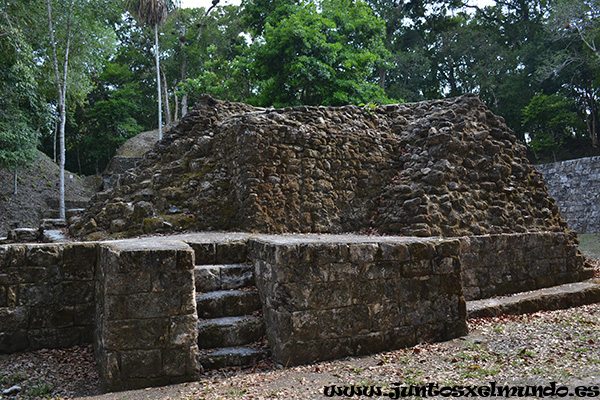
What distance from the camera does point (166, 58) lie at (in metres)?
26.9

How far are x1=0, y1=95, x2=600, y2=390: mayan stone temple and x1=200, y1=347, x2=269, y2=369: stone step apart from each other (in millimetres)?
18

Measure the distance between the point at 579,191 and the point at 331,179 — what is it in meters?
13.1

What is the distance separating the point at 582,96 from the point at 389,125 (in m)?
21.1

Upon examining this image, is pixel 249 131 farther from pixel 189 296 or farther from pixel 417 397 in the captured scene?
pixel 417 397

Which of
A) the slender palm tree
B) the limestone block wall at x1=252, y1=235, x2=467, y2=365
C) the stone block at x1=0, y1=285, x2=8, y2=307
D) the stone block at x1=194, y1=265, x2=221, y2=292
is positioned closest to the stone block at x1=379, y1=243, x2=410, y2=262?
the limestone block wall at x1=252, y1=235, x2=467, y2=365

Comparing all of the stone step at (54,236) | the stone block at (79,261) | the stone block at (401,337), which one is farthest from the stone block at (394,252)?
the stone step at (54,236)

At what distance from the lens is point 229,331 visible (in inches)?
161

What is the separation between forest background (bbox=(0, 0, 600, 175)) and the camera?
548 inches

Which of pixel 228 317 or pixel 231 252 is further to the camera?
pixel 231 252

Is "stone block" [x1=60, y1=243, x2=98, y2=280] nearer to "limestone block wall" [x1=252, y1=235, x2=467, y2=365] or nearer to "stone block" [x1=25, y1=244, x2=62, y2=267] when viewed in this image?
"stone block" [x1=25, y1=244, x2=62, y2=267]

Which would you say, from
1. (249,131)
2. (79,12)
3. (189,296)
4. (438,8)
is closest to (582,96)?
(438,8)

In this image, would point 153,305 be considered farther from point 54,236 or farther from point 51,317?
point 54,236

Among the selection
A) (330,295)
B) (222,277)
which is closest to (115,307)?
(222,277)

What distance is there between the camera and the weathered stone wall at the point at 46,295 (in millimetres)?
4051
